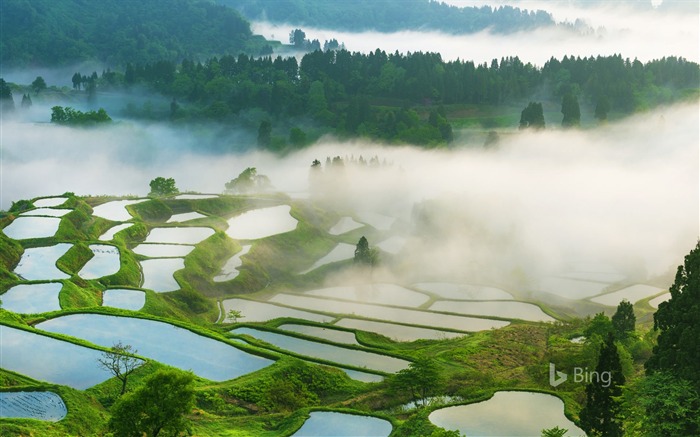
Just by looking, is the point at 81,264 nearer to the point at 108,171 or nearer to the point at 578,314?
the point at 578,314

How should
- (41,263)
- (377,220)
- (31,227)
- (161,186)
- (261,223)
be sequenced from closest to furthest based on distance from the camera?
(41,263) < (31,227) < (261,223) < (377,220) < (161,186)

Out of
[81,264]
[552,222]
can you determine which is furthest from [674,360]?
[552,222]

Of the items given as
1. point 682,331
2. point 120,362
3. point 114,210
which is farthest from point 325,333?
point 114,210

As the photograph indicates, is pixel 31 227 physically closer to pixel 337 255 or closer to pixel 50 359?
pixel 337 255

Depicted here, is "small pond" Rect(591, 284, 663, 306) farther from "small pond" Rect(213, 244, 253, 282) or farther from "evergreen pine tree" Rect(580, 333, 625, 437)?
"evergreen pine tree" Rect(580, 333, 625, 437)

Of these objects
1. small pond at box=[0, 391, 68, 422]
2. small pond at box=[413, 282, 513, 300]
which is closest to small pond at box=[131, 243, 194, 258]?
small pond at box=[413, 282, 513, 300]
